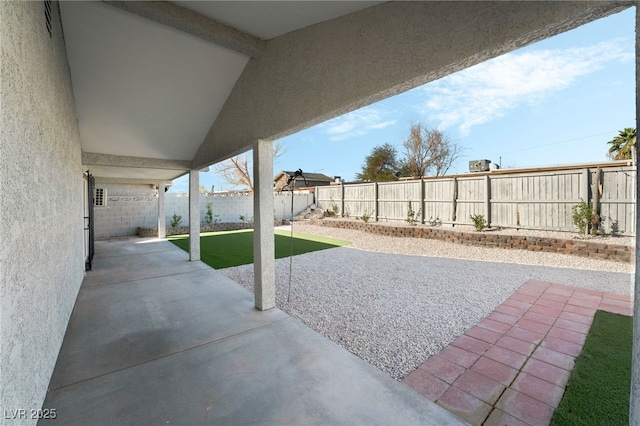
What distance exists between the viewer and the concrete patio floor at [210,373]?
219 centimetres

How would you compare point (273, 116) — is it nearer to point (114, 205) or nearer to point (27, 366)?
point (27, 366)

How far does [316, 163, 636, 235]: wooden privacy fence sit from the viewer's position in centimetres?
695

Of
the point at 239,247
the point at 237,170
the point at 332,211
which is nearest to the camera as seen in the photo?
the point at 239,247

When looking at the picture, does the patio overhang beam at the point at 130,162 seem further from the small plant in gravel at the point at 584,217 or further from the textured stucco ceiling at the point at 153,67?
the small plant in gravel at the point at 584,217

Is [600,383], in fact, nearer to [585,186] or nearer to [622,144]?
[585,186]

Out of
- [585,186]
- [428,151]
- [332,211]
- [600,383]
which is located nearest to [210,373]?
[600,383]

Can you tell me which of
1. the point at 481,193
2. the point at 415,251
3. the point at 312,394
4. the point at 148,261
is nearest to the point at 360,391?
the point at 312,394

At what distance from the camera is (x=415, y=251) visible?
340 inches

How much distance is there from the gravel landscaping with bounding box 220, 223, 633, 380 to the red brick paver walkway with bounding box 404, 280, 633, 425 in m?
0.22

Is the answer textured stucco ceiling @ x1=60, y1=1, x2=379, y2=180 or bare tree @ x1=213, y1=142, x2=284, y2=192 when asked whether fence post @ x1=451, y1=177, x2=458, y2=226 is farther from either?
bare tree @ x1=213, y1=142, x2=284, y2=192

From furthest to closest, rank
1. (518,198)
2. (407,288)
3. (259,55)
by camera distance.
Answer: (518,198)
(407,288)
(259,55)

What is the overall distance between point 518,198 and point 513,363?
7738 millimetres

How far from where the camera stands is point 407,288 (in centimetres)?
522

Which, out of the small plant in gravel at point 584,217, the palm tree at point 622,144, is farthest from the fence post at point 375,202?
the palm tree at point 622,144
